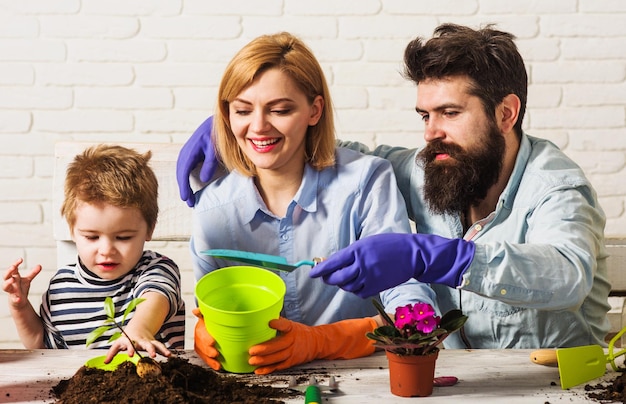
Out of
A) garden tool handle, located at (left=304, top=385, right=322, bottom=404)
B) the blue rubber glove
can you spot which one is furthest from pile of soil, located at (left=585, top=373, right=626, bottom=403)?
garden tool handle, located at (left=304, top=385, right=322, bottom=404)

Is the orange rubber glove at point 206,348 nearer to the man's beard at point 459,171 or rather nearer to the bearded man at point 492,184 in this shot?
the bearded man at point 492,184

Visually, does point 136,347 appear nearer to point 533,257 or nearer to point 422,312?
point 422,312

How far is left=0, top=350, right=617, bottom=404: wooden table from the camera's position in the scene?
137 cm

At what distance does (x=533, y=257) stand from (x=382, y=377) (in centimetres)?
37

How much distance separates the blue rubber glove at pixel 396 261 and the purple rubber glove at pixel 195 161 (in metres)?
0.56

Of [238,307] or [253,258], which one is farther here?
[238,307]

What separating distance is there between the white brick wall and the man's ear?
0.91 metres

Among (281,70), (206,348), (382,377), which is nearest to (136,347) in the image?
(206,348)

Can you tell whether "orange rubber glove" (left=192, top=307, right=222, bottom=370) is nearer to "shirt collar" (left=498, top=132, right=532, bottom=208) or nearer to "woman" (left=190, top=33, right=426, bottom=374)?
"woman" (left=190, top=33, right=426, bottom=374)

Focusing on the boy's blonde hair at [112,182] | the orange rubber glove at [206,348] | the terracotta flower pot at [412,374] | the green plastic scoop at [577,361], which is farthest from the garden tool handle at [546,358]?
the boy's blonde hair at [112,182]

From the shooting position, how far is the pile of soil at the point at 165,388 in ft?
4.18

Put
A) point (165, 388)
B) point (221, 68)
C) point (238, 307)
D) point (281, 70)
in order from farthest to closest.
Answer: point (221, 68)
point (281, 70)
point (238, 307)
point (165, 388)

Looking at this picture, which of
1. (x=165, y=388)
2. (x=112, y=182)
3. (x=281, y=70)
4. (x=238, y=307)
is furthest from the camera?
(x=112, y=182)

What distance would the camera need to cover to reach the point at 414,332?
1349mm
